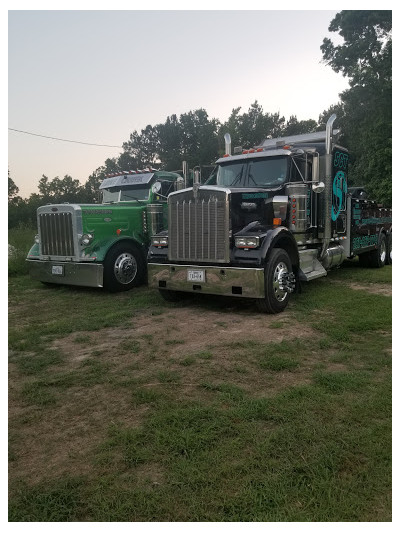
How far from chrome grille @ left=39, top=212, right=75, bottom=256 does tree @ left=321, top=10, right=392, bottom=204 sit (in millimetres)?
14827

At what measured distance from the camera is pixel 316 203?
24.9 feet

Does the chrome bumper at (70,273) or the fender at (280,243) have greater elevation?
the fender at (280,243)

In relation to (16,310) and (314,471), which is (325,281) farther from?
(314,471)

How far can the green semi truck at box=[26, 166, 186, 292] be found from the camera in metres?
7.95

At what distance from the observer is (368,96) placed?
68.5 ft

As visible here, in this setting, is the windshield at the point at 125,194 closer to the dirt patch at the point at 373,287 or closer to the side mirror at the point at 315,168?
the side mirror at the point at 315,168

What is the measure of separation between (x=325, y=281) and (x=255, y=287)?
351 cm

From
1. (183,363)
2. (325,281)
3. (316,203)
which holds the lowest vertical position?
(183,363)

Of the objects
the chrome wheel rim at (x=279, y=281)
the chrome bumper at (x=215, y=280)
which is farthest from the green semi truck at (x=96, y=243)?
the chrome wheel rim at (x=279, y=281)

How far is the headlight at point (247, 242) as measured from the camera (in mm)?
5949

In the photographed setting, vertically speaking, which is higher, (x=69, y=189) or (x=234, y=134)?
(x=234, y=134)

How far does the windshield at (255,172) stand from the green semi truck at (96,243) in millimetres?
1099
